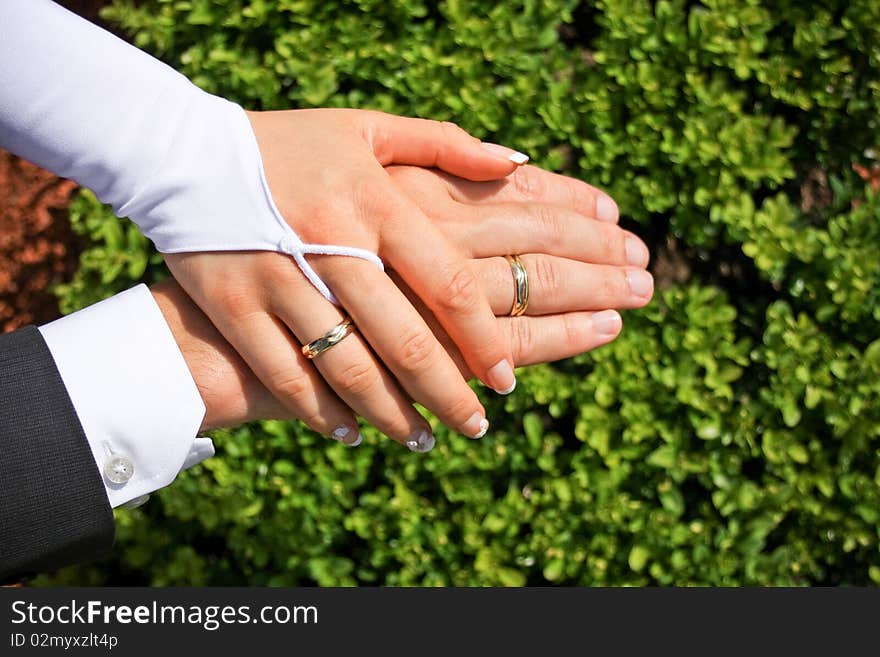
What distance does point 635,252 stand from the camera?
1.81 meters

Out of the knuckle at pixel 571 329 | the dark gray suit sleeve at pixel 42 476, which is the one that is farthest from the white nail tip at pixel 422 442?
the dark gray suit sleeve at pixel 42 476

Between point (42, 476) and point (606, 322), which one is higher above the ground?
point (42, 476)

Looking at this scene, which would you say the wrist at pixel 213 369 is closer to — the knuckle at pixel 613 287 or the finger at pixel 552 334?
the finger at pixel 552 334

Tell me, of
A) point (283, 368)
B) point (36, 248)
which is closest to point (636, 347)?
point (283, 368)

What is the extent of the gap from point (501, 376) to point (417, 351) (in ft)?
0.69

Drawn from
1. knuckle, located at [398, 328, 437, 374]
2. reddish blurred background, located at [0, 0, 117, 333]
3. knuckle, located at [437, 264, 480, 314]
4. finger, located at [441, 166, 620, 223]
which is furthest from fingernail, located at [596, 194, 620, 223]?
reddish blurred background, located at [0, 0, 117, 333]

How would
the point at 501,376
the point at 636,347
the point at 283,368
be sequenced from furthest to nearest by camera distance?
the point at 636,347 → the point at 501,376 → the point at 283,368

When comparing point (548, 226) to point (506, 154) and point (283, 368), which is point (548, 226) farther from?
point (283, 368)

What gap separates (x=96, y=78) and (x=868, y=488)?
1845 millimetres

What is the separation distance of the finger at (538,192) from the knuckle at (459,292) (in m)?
0.28

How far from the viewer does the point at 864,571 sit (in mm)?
2041

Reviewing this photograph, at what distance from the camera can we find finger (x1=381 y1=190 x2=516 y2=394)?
1488mm

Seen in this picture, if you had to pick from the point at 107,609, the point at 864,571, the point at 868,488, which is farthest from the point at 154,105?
the point at 864,571

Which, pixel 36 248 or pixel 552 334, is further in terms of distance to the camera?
pixel 36 248
